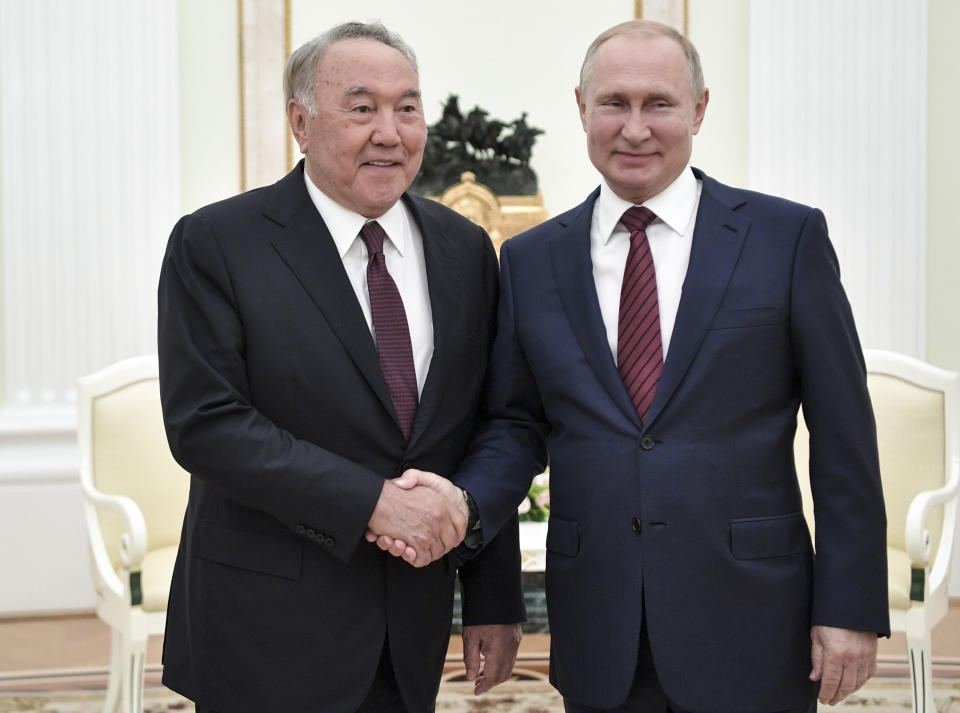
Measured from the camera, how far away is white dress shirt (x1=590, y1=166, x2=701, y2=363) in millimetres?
2047

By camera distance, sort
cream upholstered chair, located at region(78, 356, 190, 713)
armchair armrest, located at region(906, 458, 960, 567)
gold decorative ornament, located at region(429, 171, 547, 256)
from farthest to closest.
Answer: gold decorative ornament, located at region(429, 171, 547, 256) < cream upholstered chair, located at region(78, 356, 190, 713) < armchair armrest, located at region(906, 458, 960, 567)

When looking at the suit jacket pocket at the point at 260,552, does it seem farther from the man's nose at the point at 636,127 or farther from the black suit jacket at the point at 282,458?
the man's nose at the point at 636,127

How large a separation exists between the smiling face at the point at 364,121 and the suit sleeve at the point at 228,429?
0.93 feet

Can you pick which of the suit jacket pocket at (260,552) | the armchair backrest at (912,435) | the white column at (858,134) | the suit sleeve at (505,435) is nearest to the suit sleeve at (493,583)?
the suit sleeve at (505,435)

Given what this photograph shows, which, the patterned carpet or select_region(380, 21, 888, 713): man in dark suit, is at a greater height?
select_region(380, 21, 888, 713): man in dark suit

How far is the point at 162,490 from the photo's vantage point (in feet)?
13.3

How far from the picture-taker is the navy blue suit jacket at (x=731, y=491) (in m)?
1.94

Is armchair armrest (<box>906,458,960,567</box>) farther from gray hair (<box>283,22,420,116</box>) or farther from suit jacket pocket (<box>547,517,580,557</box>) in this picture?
gray hair (<box>283,22,420,116</box>)

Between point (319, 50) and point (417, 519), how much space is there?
0.90 m

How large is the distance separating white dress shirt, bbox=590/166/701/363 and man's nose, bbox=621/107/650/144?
12 centimetres

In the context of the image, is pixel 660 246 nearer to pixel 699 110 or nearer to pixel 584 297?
pixel 584 297

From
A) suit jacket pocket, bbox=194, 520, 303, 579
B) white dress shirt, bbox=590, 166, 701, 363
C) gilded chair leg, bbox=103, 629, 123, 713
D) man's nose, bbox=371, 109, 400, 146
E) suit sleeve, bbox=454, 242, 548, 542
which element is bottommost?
gilded chair leg, bbox=103, 629, 123, 713

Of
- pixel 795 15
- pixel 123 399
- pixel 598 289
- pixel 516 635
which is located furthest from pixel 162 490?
pixel 795 15

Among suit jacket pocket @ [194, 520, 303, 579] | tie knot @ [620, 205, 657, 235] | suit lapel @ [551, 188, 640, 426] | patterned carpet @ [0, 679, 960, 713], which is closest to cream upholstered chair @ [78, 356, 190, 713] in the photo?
patterned carpet @ [0, 679, 960, 713]
